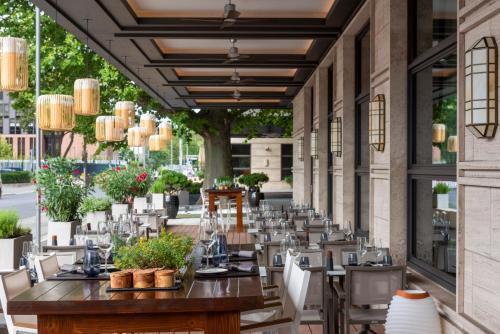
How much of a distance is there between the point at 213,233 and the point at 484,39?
84.0 inches

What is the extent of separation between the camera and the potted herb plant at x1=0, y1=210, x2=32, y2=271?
8133 mm

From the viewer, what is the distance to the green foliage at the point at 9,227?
27.8 ft

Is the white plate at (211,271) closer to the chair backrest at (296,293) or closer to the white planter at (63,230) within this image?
the chair backrest at (296,293)

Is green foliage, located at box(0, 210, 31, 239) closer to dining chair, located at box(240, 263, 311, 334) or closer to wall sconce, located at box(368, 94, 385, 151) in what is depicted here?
wall sconce, located at box(368, 94, 385, 151)

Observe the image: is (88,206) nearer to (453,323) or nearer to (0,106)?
(453,323)

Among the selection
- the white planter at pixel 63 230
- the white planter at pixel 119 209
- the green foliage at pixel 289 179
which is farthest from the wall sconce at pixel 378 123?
the green foliage at pixel 289 179

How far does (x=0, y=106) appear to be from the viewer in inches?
2502

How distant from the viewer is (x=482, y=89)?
4.06m

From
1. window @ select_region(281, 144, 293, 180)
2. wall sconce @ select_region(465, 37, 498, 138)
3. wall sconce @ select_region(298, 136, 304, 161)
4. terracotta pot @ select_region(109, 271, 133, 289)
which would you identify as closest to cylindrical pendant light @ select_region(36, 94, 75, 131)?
terracotta pot @ select_region(109, 271, 133, 289)

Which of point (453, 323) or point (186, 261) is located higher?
point (186, 261)

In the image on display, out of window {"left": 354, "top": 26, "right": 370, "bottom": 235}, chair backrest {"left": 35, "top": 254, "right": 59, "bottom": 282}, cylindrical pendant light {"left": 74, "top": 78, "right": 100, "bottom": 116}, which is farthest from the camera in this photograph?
window {"left": 354, "top": 26, "right": 370, "bottom": 235}

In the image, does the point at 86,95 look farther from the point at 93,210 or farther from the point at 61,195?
the point at 93,210

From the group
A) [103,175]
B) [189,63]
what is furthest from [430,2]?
[103,175]

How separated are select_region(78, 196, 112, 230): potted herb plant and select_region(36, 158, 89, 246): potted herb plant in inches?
12.7
